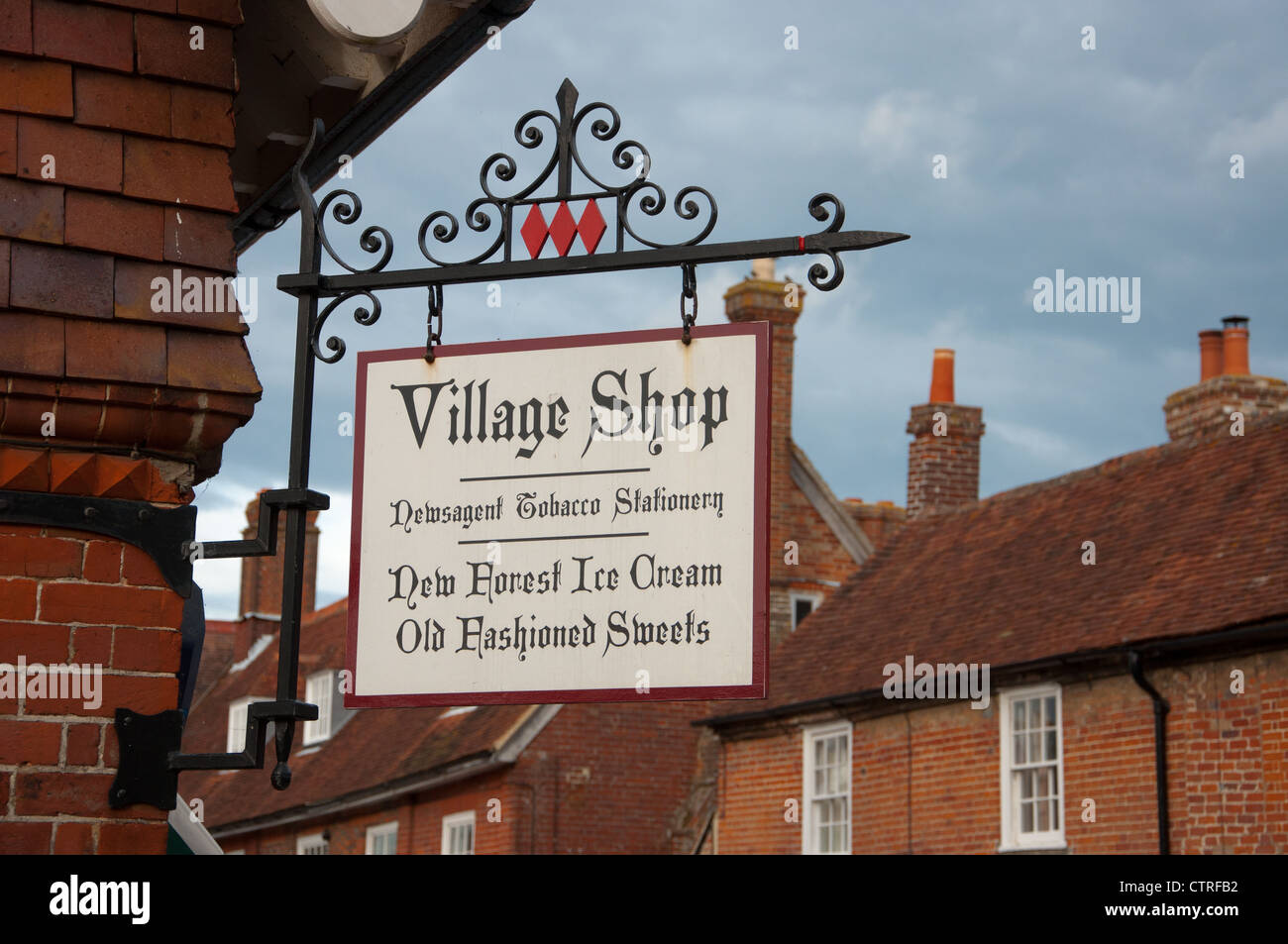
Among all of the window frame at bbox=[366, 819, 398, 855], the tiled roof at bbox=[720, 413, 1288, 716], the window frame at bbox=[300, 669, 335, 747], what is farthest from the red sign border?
the window frame at bbox=[300, 669, 335, 747]

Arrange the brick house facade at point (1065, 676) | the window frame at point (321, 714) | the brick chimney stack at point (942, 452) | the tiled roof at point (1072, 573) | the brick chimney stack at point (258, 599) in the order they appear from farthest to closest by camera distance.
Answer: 1. the brick chimney stack at point (258, 599)
2. the window frame at point (321, 714)
3. the brick chimney stack at point (942, 452)
4. the tiled roof at point (1072, 573)
5. the brick house facade at point (1065, 676)

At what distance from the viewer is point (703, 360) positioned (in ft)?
13.9

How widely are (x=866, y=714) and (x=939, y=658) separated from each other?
3.92 feet

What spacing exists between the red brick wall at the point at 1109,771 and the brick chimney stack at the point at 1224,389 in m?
6.31

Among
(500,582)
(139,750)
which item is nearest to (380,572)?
(500,582)

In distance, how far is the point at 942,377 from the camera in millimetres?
25438

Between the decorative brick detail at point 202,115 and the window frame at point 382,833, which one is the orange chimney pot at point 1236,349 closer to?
the window frame at point 382,833

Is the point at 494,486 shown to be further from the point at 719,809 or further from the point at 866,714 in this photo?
the point at 719,809

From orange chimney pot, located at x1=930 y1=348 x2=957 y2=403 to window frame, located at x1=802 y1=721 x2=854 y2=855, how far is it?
6.28 m

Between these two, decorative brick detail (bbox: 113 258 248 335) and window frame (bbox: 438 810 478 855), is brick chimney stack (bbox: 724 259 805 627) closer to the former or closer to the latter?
window frame (bbox: 438 810 478 855)

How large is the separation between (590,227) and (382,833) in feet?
76.6

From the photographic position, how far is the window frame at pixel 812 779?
20188 millimetres

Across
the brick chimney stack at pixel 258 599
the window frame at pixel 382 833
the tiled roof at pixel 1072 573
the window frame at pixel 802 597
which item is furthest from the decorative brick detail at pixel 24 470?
the brick chimney stack at pixel 258 599
